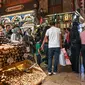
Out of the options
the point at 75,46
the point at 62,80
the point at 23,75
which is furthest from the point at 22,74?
the point at 75,46

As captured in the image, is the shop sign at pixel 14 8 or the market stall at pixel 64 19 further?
the shop sign at pixel 14 8

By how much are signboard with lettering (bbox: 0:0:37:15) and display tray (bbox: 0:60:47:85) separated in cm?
905

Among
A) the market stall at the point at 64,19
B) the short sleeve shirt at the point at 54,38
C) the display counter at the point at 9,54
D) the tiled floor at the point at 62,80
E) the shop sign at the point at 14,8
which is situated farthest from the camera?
the shop sign at the point at 14,8

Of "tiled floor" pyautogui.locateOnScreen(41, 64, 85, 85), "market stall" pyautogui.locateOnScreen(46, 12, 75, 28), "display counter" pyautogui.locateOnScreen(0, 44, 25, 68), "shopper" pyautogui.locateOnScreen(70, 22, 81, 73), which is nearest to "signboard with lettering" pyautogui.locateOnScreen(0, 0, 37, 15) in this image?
"market stall" pyautogui.locateOnScreen(46, 12, 75, 28)

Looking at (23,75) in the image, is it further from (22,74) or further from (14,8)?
(14,8)

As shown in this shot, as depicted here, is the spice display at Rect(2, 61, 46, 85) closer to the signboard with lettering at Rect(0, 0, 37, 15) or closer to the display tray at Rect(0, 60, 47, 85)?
the display tray at Rect(0, 60, 47, 85)

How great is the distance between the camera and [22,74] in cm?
201

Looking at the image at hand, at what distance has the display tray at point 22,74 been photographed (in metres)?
1.81

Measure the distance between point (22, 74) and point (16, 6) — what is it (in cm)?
1043

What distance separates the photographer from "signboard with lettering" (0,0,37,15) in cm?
1111

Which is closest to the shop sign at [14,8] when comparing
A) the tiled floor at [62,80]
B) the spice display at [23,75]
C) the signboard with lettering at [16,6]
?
the signboard with lettering at [16,6]

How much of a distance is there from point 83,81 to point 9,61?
2524 mm

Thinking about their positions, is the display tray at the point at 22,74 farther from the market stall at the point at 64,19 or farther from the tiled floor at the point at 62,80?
the market stall at the point at 64,19

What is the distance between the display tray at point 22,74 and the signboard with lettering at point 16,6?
9.05 meters
